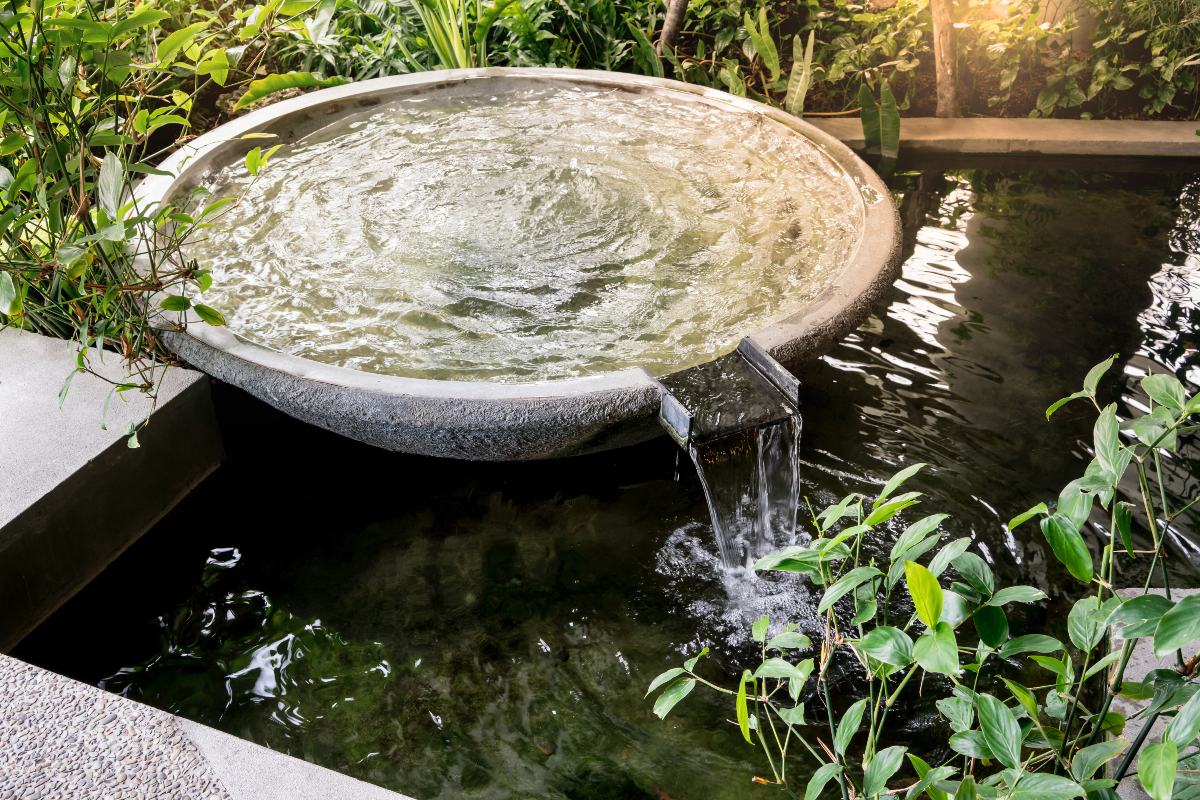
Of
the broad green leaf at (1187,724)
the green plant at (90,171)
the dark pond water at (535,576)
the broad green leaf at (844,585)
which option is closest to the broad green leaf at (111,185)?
the green plant at (90,171)

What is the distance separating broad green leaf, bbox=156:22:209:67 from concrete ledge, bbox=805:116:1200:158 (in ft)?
11.0

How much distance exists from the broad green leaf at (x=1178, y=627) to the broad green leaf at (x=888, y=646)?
0.33 meters

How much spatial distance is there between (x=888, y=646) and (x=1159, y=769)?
0.36m

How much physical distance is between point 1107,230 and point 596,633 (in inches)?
125

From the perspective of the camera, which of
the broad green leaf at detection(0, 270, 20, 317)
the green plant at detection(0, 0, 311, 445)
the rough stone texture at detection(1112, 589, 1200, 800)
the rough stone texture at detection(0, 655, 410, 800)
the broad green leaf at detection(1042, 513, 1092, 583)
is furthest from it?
the green plant at detection(0, 0, 311, 445)

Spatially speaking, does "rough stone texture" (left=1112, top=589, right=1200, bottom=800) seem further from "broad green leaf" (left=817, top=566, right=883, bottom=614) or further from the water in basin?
the water in basin

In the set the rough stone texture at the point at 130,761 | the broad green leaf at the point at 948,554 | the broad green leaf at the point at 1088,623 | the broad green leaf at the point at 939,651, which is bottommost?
the rough stone texture at the point at 130,761

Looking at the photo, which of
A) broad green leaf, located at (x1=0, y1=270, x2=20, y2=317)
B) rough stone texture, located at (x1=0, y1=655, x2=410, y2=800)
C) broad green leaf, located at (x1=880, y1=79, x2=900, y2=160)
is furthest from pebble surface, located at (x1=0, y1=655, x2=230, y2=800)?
broad green leaf, located at (x1=880, y1=79, x2=900, y2=160)

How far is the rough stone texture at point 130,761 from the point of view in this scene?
151cm

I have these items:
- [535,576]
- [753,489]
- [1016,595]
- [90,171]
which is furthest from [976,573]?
[90,171]

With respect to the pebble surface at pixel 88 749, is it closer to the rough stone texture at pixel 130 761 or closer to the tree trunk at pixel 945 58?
the rough stone texture at pixel 130 761

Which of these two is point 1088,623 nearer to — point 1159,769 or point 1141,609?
point 1141,609

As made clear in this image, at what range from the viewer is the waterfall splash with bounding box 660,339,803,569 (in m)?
2.12

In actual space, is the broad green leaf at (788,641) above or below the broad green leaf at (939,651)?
below
